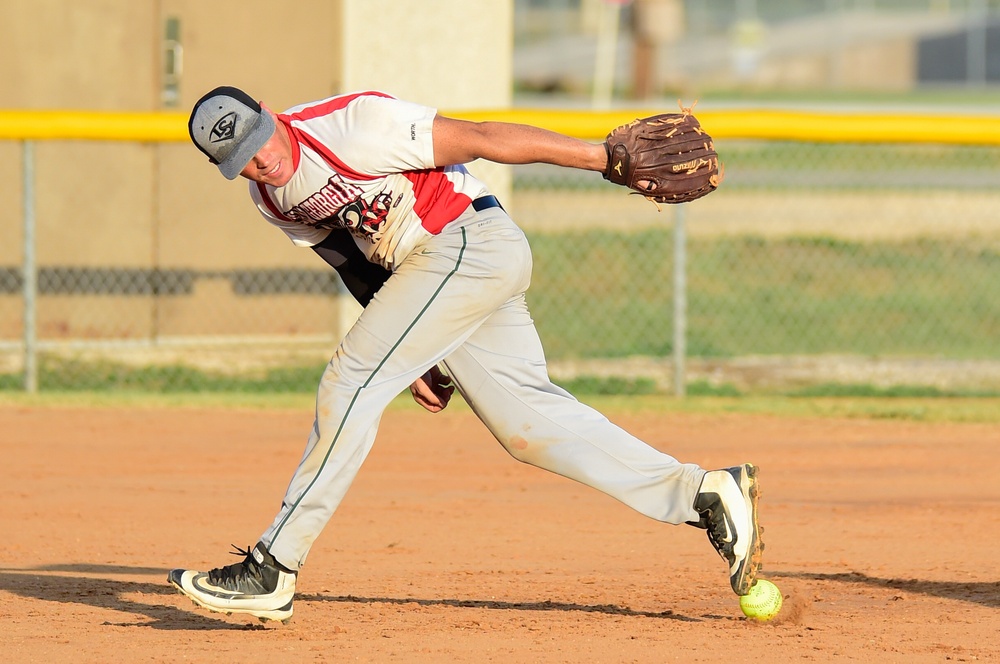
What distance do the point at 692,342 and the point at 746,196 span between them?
6.40 m

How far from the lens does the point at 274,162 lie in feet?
14.2

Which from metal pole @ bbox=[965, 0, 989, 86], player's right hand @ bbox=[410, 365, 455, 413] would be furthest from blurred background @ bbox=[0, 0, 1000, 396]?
metal pole @ bbox=[965, 0, 989, 86]

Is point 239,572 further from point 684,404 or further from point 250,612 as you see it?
point 684,404

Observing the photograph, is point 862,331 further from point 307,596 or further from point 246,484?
point 307,596

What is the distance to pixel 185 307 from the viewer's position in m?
10.6

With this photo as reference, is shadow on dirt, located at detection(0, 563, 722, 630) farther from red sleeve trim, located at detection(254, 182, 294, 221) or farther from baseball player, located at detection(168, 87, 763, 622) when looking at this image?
red sleeve trim, located at detection(254, 182, 294, 221)

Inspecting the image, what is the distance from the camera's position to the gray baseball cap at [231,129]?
4281mm

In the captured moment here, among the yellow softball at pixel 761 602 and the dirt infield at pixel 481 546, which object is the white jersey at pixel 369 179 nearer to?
the dirt infield at pixel 481 546

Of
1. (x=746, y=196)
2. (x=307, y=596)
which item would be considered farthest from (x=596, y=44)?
(x=307, y=596)

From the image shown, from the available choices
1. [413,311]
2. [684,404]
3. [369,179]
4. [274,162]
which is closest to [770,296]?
[684,404]

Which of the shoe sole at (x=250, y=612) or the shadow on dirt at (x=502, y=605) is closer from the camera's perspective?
the shoe sole at (x=250, y=612)

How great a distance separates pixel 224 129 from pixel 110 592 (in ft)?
6.27

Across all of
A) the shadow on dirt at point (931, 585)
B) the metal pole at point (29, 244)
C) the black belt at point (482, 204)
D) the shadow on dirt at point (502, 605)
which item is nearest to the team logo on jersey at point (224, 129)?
the black belt at point (482, 204)

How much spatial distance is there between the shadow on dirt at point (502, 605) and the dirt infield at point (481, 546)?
2 centimetres
